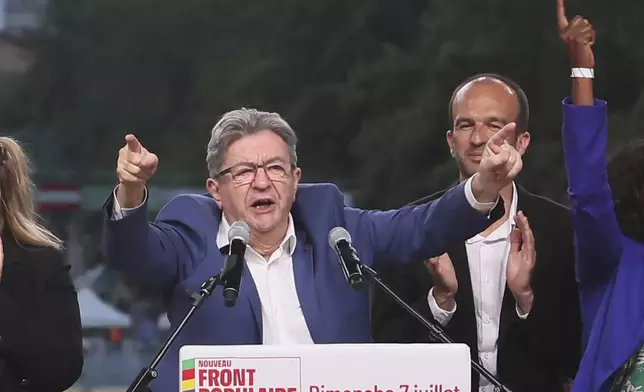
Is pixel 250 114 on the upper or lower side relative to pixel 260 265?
upper

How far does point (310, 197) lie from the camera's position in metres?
2.91

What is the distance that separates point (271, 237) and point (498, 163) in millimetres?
594

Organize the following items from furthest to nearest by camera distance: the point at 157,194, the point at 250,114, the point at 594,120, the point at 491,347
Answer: the point at 157,194 → the point at 491,347 → the point at 250,114 → the point at 594,120

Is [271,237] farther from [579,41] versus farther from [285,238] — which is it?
[579,41]

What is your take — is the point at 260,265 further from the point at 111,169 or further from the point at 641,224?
the point at 111,169

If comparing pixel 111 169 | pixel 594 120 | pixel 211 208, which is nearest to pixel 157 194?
pixel 111 169

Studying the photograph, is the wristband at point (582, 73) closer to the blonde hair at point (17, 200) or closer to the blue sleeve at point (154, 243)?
the blue sleeve at point (154, 243)

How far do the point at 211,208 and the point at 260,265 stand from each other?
215 mm

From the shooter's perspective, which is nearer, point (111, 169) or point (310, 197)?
point (310, 197)

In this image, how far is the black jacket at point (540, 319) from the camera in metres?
3.05

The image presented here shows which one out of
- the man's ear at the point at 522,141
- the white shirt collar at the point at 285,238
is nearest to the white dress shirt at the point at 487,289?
the man's ear at the point at 522,141

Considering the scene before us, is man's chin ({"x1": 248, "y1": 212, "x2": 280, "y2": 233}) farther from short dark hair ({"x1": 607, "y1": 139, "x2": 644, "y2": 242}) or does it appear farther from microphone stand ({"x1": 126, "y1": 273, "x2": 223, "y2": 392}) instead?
short dark hair ({"x1": 607, "y1": 139, "x2": 644, "y2": 242})

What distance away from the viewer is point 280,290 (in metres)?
2.78

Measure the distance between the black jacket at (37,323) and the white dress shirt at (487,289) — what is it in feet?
3.19
